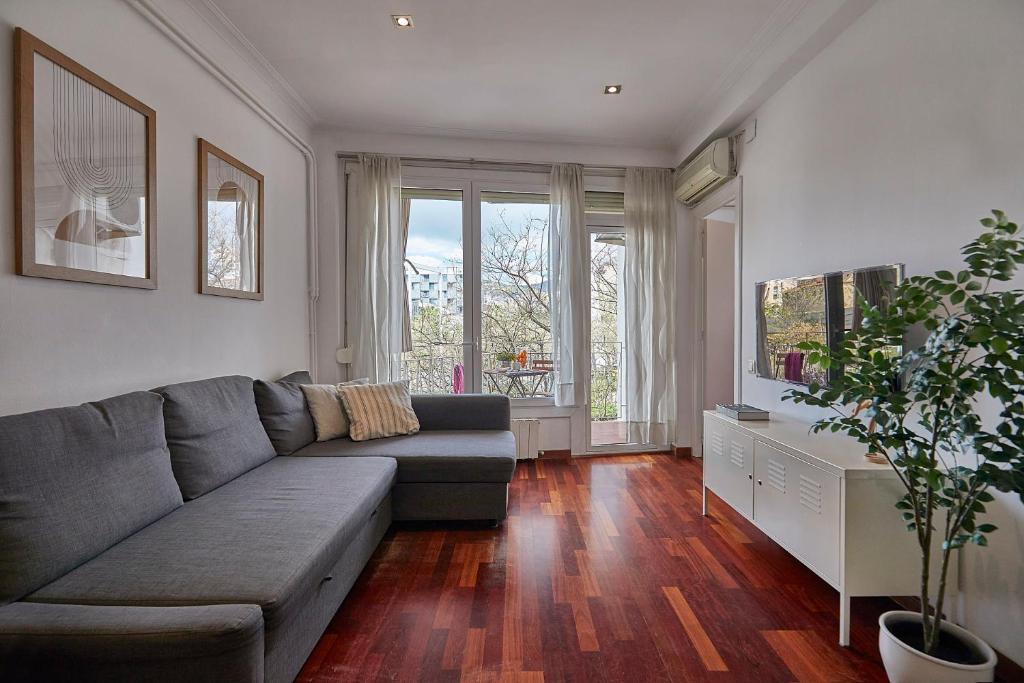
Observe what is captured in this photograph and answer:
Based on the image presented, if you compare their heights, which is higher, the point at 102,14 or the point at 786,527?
the point at 102,14

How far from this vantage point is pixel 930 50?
1.88 m

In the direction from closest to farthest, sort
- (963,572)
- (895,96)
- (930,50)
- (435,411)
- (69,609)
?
(69,609) → (963,572) → (930,50) → (895,96) → (435,411)

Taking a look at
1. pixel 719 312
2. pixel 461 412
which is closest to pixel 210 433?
pixel 461 412

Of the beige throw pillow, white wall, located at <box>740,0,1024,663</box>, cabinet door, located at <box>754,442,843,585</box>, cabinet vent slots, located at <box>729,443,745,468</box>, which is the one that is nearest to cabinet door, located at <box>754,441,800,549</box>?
cabinet door, located at <box>754,442,843,585</box>

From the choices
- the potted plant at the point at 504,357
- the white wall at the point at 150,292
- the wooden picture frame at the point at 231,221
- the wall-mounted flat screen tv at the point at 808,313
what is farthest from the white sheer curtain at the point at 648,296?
the wooden picture frame at the point at 231,221

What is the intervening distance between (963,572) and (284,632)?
2.30 m

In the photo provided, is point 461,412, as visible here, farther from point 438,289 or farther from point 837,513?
point 837,513

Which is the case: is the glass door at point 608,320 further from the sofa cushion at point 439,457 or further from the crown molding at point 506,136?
the sofa cushion at point 439,457

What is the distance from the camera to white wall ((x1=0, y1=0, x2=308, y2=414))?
1574 mm

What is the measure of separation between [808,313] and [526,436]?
7.72 feet

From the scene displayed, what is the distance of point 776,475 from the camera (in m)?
2.21

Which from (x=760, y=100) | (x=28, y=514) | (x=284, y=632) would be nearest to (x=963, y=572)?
(x=284, y=632)

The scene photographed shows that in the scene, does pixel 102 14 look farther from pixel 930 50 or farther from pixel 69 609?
pixel 930 50

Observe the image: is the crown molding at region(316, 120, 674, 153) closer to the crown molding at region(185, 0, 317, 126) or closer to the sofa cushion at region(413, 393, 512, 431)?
the crown molding at region(185, 0, 317, 126)
